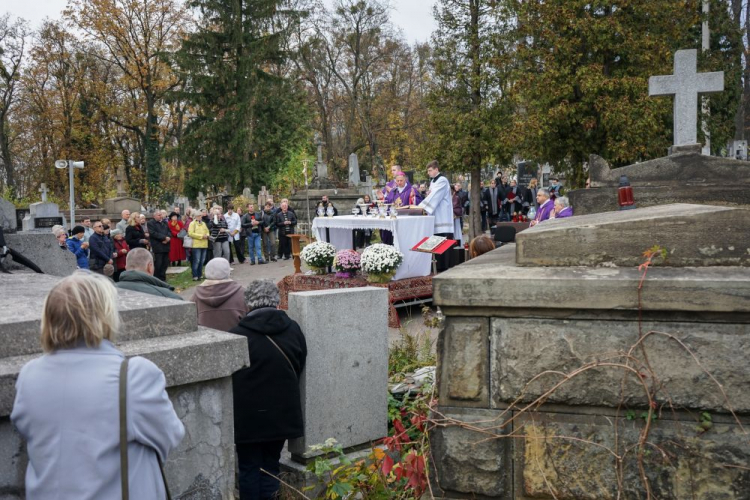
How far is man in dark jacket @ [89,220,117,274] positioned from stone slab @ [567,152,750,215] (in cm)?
1042

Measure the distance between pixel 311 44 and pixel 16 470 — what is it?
1679 inches

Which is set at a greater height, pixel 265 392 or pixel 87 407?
pixel 87 407

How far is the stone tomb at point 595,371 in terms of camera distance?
291 centimetres

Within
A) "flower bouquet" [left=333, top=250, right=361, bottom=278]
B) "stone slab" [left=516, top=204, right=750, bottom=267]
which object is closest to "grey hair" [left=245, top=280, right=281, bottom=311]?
"stone slab" [left=516, top=204, right=750, bottom=267]

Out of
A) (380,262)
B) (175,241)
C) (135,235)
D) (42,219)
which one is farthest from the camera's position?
(175,241)

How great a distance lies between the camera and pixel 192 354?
3527mm

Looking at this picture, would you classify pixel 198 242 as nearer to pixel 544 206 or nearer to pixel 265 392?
pixel 544 206

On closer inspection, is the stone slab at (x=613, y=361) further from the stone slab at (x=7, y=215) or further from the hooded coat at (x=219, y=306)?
the stone slab at (x=7, y=215)

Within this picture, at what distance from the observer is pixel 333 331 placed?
5.11 m

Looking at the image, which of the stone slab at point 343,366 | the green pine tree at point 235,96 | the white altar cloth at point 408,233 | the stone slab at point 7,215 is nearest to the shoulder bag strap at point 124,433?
the stone slab at point 343,366

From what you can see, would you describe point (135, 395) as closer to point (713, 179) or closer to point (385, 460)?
point (385, 460)

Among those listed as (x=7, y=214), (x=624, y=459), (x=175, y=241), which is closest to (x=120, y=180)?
(x=175, y=241)

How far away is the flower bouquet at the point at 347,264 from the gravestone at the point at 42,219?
925cm

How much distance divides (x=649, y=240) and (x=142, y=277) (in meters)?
Answer: 3.81
